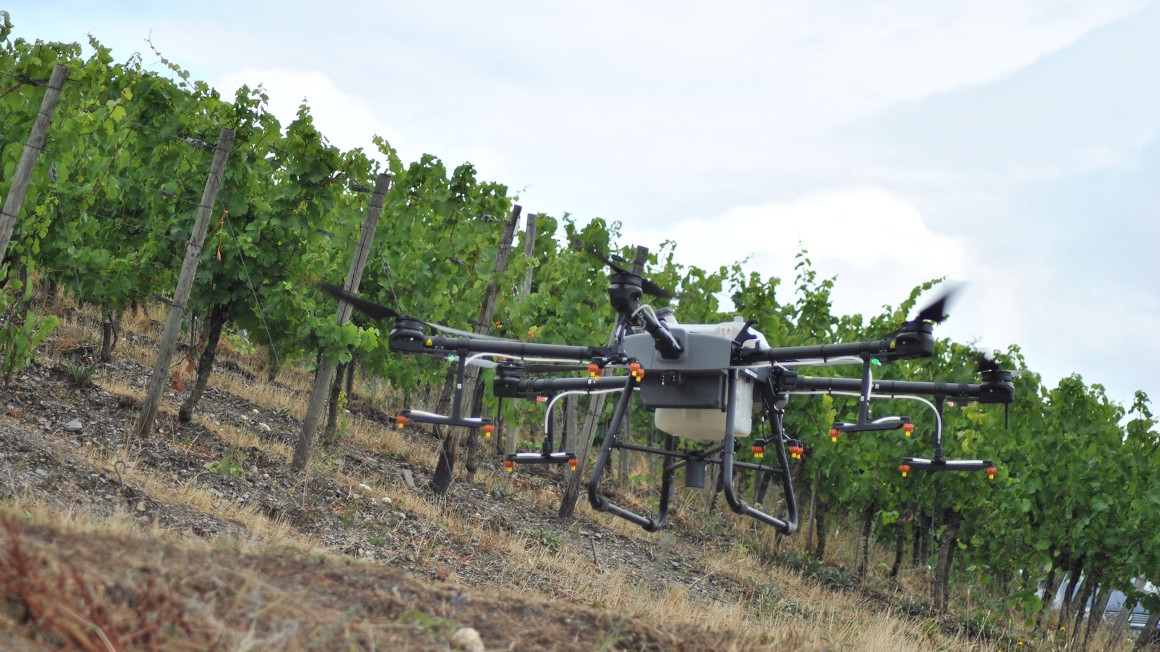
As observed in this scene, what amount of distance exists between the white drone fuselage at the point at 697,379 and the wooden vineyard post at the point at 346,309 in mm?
5590

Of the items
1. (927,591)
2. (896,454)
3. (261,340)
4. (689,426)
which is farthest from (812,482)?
(689,426)

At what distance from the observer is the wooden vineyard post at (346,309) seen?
43.5ft

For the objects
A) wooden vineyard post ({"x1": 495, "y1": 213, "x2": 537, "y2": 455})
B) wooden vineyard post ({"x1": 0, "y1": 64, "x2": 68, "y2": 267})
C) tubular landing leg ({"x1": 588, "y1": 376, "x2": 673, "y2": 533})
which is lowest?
tubular landing leg ({"x1": 588, "y1": 376, "x2": 673, "y2": 533})

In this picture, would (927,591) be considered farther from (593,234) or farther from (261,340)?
(261,340)

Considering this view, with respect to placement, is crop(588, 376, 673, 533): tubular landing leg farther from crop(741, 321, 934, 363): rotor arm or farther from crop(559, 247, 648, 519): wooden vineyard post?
crop(559, 247, 648, 519): wooden vineyard post

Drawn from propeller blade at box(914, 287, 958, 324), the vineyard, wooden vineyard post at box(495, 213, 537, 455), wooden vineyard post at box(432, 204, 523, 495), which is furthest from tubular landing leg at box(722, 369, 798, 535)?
wooden vineyard post at box(495, 213, 537, 455)

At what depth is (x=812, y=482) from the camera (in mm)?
19938

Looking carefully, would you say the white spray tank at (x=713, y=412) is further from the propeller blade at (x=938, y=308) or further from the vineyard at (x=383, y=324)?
the vineyard at (x=383, y=324)

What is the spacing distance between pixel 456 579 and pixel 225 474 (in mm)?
3659

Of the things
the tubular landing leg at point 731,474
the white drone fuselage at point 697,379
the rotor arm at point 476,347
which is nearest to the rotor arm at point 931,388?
the tubular landing leg at point 731,474

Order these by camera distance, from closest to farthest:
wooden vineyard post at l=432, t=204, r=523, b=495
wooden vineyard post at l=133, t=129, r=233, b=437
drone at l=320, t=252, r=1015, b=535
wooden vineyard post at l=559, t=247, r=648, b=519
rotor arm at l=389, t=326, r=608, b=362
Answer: drone at l=320, t=252, r=1015, b=535
rotor arm at l=389, t=326, r=608, b=362
wooden vineyard post at l=133, t=129, r=233, b=437
wooden vineyard post at l=432, t=204, r=523, b=495
wooden vineyard post at l=559, t=247, r=648, b=519

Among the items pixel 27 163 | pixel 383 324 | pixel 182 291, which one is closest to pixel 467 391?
pixel 383 324

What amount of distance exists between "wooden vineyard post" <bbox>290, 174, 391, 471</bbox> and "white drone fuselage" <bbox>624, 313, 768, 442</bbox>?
18.3ft

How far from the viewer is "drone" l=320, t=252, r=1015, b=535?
7578 mm
